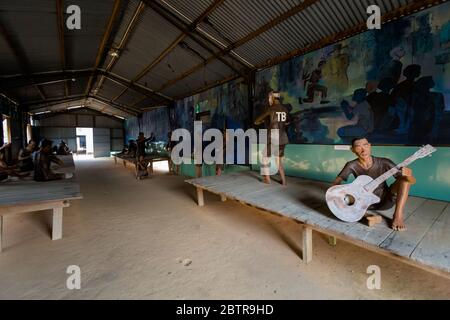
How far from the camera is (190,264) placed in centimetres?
267

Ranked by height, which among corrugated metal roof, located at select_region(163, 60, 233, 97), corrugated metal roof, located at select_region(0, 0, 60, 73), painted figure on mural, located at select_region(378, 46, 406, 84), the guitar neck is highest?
corrugated metal roof, located at select_region(0, 0, 60, 73)

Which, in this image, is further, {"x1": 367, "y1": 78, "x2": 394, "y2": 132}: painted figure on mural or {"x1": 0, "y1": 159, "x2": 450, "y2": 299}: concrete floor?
{"x1": 367, "y1": 78, "x2": 394, "y2": 132}: painted figure on mural

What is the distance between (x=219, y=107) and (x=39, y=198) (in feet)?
18.5

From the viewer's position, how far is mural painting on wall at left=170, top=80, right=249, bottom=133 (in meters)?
6.65

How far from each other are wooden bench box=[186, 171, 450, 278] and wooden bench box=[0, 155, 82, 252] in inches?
95.4

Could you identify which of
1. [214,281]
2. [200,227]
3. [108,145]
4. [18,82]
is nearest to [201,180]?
[200,227]

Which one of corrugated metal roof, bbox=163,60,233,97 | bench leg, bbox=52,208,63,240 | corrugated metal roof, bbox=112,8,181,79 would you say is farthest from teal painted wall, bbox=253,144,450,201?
bench leg, bbox=52,208,63,240

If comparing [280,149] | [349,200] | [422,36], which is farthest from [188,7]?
[349,200]

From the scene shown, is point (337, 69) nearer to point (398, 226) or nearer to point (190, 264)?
point (398, 226)

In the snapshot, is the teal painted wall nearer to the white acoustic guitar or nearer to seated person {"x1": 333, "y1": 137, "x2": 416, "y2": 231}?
the white acoustic guitar

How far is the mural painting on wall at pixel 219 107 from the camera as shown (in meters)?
6.65

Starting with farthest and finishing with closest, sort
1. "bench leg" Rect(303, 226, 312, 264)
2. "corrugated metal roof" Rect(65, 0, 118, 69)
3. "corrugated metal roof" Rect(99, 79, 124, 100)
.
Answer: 1. "corrugated metal roof" Rect(99, 79, 124, 100)
2. "corrugated metal roof" Rect(65, 0, 118, 69)
3. "bench leg" Rect(303, 226, 312, 264)
